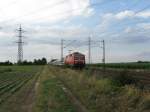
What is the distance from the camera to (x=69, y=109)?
52.7ft

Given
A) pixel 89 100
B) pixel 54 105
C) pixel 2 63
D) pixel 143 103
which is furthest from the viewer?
pixel 2 63

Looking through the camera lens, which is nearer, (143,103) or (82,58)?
(143,103)

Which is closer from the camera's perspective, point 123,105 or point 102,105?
point 123,105

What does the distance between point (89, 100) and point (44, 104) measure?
233cm

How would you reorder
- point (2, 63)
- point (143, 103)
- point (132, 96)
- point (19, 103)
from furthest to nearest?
point (2, 63), point (19, 103), point (132, 96), point (143, 103)

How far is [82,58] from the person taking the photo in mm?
68938

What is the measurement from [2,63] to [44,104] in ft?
507

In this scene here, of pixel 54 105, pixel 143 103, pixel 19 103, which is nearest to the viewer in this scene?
pixel 143 103

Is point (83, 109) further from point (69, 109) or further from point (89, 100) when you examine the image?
point (89, 100)

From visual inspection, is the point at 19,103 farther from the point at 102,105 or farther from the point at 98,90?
the point at 102,105

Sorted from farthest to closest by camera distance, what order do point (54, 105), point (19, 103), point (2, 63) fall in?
1. point (2, 63)
2. point (19, 103)
3. point (54, 105)

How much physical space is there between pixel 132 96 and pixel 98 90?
5269 millimetres

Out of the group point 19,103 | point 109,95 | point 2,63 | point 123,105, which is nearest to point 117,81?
point 109,95

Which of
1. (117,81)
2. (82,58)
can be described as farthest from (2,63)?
(117,81)
